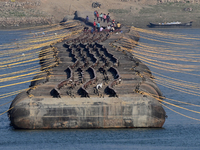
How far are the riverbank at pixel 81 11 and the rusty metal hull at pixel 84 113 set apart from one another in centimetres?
11039

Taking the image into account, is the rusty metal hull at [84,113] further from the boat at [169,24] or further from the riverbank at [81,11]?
the riverbank at [81,11]

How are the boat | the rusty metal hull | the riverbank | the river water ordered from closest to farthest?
the river water < the rusty metal hull < the boat < the riverbank

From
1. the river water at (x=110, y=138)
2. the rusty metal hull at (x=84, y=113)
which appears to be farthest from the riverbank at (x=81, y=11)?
the rusty metal hull at (x=84, y=113)

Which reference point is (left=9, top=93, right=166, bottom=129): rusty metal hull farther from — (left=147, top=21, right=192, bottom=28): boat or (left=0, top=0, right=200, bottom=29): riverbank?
(left=0, top=0, right=200, bottom=29): riverbank

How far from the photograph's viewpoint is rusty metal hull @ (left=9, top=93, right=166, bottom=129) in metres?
43.3

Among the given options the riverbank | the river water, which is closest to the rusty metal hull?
the river water

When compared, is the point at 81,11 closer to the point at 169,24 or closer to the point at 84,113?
the point at 169,24

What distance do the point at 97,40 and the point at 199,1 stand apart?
94403 millimetres

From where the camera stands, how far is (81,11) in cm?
15450

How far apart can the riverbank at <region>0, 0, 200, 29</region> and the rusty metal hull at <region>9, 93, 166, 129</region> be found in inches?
4346

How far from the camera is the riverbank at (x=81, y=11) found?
15612 centimetres

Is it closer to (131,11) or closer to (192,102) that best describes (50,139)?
(192,102)

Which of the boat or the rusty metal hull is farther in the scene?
the boat

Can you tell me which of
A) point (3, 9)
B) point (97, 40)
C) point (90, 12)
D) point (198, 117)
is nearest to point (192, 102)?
point (198, 117)
